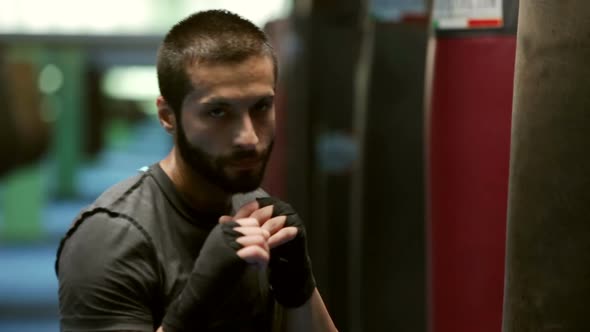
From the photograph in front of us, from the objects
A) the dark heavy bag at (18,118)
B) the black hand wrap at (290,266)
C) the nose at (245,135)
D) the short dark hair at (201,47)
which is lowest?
the dark heavy bag at (18,118)

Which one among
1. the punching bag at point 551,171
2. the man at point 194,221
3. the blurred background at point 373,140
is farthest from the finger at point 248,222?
the blurred background at point 373,140

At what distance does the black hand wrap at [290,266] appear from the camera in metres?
1.15

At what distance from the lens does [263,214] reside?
112 centimetres

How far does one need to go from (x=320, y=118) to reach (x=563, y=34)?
2022 millimetres

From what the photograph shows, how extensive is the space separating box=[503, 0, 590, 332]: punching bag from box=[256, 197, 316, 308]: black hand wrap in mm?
256

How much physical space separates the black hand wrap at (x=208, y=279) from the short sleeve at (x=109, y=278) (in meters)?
0.04

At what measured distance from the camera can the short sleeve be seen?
1107mm

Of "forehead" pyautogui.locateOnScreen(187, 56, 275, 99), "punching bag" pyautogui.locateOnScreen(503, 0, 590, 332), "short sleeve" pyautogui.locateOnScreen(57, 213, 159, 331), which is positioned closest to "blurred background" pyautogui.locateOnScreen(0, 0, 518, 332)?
"punching bag" pyautogui.locateOnScreen(503, 0, 590, 332)

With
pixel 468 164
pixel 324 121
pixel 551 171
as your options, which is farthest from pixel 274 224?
pixel 324 121

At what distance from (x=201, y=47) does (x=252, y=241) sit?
24 cm

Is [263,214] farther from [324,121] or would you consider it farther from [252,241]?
[324,121]

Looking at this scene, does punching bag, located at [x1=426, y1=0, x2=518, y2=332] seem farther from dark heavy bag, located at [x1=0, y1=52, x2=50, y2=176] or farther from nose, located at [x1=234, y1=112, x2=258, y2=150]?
dark heavy bag, located at [x1=0, y1=52, x2=50, y2=176]

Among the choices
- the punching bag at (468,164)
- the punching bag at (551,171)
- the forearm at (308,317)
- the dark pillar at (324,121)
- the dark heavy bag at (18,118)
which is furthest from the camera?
the dark heavy bag at (18,118)

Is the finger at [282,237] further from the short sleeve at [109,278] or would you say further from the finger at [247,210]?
the short sleeve at [109,278]
